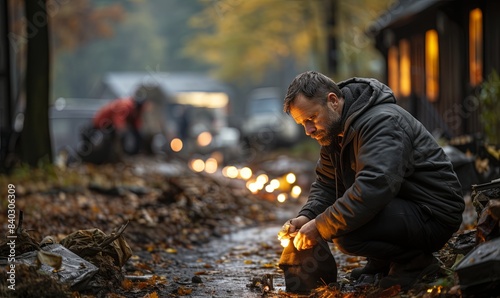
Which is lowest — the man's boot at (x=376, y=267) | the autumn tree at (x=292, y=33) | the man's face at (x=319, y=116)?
the man's boot at (x=376, y=267)

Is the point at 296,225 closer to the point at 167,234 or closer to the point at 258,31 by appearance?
the point at 167,234

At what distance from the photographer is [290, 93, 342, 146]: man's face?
6.06 m

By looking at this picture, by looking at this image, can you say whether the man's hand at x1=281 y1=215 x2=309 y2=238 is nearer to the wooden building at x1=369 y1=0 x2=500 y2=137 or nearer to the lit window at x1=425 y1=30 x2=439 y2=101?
the wooden building at x1=369 y1=0 x2=500 y2=137

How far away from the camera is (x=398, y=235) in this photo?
602cm

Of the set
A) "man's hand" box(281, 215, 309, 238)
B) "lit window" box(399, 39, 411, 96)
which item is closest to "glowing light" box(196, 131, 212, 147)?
"lit window" box(399, 39, 411, 96)

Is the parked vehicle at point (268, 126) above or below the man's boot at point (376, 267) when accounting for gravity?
above

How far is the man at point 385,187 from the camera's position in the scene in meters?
5.79

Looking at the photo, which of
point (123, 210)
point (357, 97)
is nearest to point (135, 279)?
point (357, 97)

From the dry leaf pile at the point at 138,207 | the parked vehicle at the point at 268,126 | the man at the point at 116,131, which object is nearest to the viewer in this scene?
the dry leaf pile at the point at 138,207

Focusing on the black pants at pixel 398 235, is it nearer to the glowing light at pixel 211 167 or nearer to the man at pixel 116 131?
the man at pixel 116 131

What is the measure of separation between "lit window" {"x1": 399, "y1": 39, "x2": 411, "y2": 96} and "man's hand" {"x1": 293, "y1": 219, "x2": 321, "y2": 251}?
20113 millimetres

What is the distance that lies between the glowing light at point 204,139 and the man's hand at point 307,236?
2796 centimetres

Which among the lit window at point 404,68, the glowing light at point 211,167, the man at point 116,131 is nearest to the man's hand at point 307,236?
the man at point 116,131

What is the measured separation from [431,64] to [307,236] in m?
17.9
